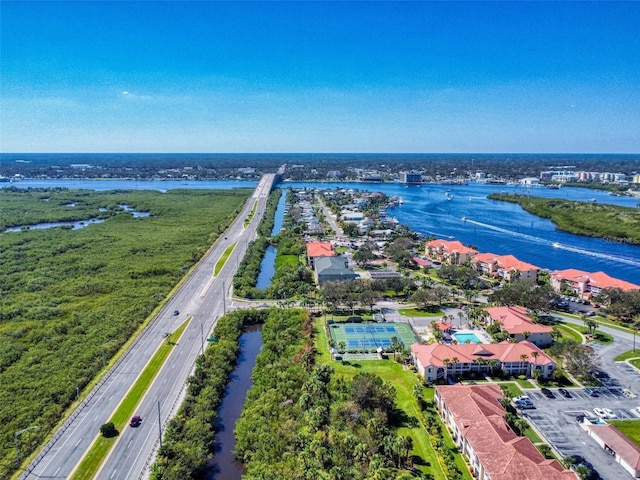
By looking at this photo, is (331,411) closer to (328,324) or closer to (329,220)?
(328,324)

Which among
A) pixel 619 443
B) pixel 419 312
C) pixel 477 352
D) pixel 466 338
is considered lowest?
pixel 619 443

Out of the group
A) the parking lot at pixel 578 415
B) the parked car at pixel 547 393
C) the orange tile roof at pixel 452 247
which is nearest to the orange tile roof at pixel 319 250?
the orange tile roof at pixel 452 247

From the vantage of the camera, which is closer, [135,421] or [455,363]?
[135,421]

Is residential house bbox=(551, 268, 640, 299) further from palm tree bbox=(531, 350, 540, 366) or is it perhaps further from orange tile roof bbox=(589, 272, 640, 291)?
palm tree bbox=(531, 350, 540, 366)

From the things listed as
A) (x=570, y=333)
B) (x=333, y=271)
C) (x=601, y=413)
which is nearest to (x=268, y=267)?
(x=333, y=271)

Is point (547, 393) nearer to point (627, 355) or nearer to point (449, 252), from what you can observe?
point (627, 355)

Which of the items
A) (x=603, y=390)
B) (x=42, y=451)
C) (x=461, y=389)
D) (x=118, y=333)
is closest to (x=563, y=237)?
(x=603, y=390)

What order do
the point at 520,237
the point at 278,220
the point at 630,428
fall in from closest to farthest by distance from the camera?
the point at 630,428, the point at 520,237, the point at 278,220

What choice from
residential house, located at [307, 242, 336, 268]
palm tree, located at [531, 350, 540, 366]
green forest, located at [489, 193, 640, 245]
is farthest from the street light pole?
green forest, located at [489, 193, 640, 245]
